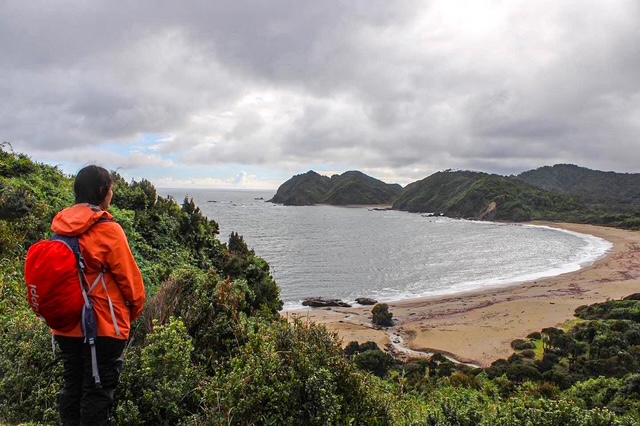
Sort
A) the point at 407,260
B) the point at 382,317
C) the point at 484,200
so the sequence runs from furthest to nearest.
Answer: the point at 484,200
the point at 407,260
the point at 382,317

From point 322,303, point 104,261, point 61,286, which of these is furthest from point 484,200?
point 61,286

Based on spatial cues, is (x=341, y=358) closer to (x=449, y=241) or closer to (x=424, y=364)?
(x=424, y=364)

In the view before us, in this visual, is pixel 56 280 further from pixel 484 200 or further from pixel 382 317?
pixel 484 200

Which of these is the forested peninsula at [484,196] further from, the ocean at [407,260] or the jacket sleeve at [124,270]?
the jacket sleeve at [124,270]

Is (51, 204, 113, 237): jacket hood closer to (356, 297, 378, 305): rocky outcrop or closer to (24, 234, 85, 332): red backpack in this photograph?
(24, 234, 85, 332): red backpack

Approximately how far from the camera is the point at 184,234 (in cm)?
1003

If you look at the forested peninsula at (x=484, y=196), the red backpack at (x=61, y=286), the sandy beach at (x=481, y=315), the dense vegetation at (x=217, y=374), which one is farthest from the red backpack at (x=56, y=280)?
the forested peninsula at (x=484, y=196)

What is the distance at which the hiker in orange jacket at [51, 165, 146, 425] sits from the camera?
259 cm

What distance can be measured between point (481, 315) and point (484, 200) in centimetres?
9571

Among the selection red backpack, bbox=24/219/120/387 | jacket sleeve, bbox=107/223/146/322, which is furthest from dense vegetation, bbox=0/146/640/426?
red backpack, bbox=24/219/120/387

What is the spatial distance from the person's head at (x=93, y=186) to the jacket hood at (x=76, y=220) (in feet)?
0.44

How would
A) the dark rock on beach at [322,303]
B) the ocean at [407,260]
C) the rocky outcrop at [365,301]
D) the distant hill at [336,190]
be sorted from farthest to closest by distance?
1. the distant hill at [336,190]
2. the ocean at [407,260]
3. the rocky outcrop at [365,301]
4. the dark rock on beach at [322,303]

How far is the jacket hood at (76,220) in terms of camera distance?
2539mm

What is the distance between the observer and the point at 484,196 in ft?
369
